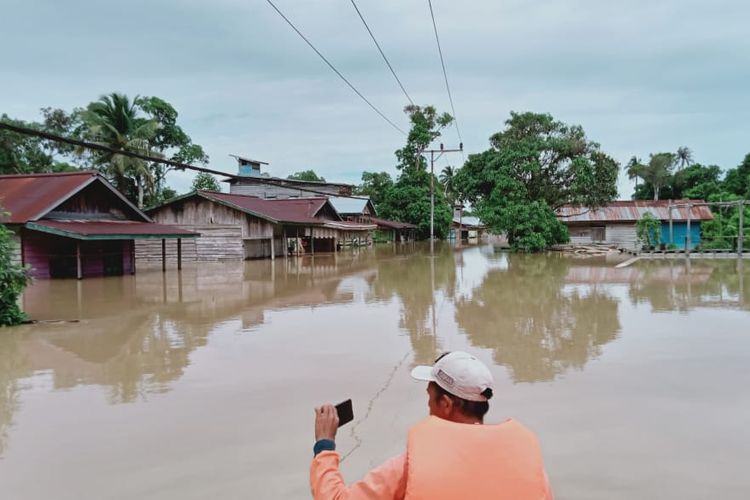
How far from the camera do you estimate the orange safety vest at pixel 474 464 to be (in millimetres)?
1770

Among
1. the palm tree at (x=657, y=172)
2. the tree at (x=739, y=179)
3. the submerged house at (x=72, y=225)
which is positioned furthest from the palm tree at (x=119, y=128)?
the palm tree at (x=657, y=172)

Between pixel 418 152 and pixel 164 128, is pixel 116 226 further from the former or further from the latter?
pixel 418 152

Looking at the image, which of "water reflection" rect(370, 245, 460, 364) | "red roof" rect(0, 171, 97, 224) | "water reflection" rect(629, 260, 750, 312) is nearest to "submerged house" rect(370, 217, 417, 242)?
"water reflection" rect(370, 245, 460, 364)

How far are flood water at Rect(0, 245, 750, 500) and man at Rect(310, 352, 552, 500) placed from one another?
2.22m

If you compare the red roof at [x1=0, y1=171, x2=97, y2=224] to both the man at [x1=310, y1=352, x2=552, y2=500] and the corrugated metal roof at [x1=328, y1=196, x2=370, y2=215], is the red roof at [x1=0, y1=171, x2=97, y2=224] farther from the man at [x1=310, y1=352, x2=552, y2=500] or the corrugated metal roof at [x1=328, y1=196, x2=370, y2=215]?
the corrugated metal roof at [x1=328, y1=196, x2=370, y2=215]

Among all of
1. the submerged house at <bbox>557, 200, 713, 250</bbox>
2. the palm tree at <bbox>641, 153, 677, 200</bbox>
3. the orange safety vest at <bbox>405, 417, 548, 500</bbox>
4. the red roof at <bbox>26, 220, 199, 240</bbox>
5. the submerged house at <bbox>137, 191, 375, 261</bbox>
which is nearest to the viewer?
the orange safety vest at <bbox>405, 417, 548, 500</bbox>

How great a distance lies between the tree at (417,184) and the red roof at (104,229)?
96.5 feet

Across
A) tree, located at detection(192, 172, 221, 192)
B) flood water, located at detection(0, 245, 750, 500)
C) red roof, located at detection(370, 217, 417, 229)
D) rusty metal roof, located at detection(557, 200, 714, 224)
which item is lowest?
flood water, located at detection(0, 245, 750, 500)

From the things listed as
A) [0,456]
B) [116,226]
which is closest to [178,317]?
[0,456]

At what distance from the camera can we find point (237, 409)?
571 cm

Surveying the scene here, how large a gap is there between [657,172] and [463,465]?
58556mm

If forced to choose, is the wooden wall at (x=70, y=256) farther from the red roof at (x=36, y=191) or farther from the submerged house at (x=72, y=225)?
the red roof at (x=36, y=191)

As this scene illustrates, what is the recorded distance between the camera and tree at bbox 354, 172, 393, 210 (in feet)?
185

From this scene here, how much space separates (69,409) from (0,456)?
1159 mm
